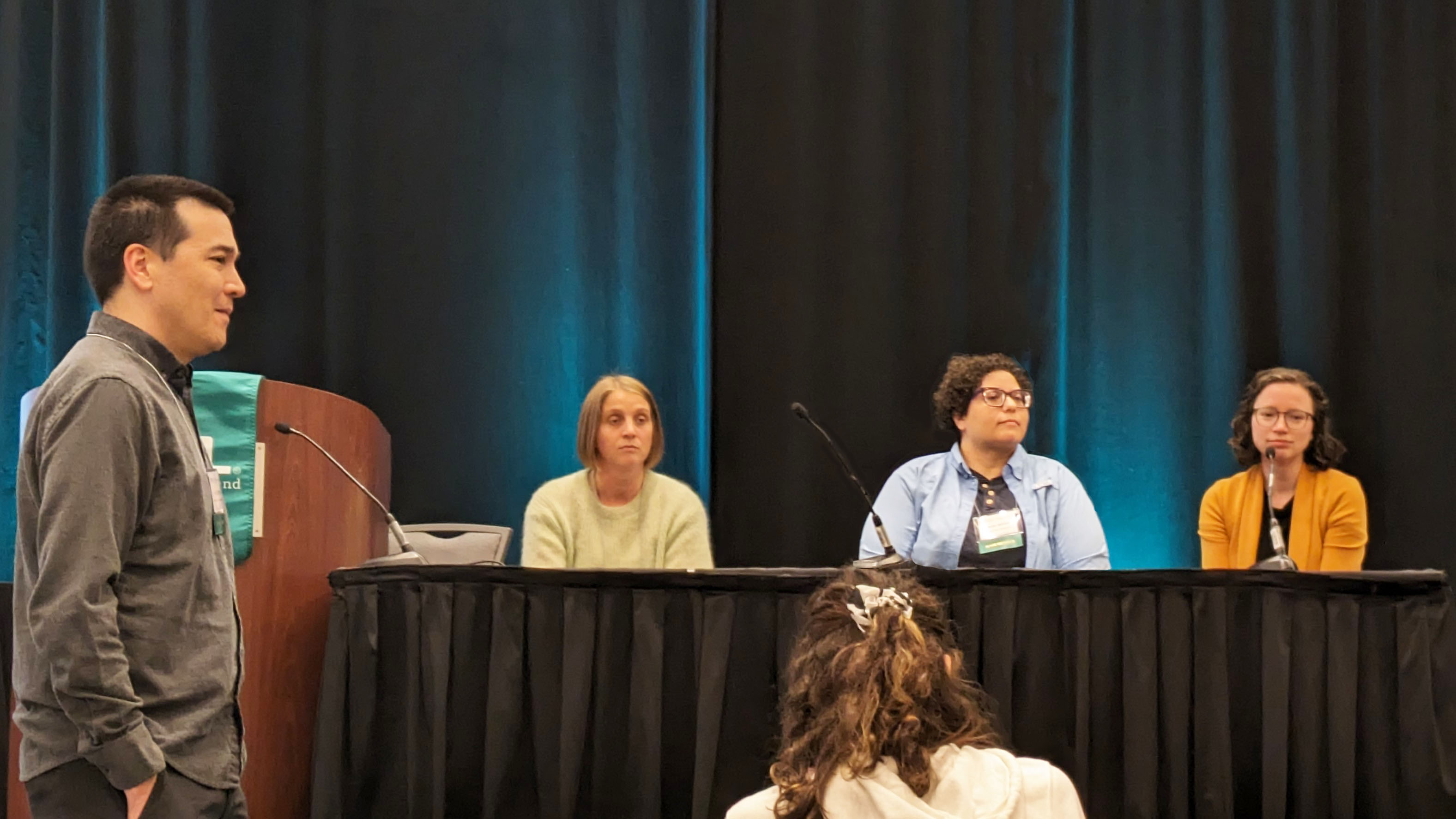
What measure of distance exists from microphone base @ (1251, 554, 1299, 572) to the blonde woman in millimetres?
1415

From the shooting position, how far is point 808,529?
4410 mm

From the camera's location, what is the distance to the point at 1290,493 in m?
3.84

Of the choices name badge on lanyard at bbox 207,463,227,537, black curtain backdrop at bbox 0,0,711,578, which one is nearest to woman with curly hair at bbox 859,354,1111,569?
black curtain backdrop at bbox 0,0,711,578

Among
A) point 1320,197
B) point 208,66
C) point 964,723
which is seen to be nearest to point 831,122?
point 1320,197

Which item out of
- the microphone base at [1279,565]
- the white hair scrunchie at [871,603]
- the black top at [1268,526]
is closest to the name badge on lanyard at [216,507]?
the white hair scrunchie at [871,603]

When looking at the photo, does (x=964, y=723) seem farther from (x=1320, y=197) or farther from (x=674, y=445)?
(x=1320, y=197)

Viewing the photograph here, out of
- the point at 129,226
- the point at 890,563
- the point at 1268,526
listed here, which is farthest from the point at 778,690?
the point at 1268,526

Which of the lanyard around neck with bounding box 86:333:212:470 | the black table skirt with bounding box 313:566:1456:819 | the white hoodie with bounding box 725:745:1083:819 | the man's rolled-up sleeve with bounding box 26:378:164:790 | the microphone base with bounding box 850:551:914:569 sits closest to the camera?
the white hoodie with bounding box 725:745:1083:819

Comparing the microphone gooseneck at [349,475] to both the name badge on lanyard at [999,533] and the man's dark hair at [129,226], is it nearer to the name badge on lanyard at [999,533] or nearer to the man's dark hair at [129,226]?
the man's dark hair at [129,226]

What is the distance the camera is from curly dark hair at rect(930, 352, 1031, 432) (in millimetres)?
3740

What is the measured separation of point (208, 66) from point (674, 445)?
2.14m

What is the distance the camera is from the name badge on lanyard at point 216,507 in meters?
1.80

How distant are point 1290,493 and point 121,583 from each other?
10.7 ft

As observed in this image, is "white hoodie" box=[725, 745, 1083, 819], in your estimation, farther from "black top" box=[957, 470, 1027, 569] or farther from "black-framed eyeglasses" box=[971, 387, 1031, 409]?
"black-framed eyeglasses" box=[971, 387, 1031, 409]
